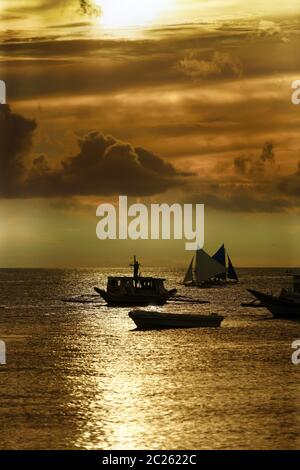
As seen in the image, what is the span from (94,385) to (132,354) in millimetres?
18158

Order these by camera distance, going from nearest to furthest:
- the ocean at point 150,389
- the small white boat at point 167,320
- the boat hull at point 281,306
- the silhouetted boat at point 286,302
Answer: the ocean at point 150,389 → the small white boat at point 167,320 → the silhouetted boat at point 286,302 → the boat hull at point 281,306

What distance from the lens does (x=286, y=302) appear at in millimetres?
110938

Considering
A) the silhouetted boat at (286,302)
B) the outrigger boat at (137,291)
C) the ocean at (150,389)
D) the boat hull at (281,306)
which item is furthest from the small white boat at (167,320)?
the outrigger boat at (137,291)

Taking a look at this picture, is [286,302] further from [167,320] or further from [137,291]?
[137,291]

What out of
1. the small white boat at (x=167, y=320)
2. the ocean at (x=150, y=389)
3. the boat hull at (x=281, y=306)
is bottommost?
the ocean at (x=150, y=389)

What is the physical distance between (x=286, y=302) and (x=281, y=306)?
118cm

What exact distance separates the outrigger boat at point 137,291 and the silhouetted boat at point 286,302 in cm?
2564

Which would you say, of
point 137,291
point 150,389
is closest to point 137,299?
point 137,291

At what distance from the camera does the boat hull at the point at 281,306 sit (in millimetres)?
110625

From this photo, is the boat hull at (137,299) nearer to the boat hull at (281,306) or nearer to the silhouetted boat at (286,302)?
the boat hull at (281,306)

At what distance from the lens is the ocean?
4425 cm

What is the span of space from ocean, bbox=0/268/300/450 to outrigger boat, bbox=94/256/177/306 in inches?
1323
